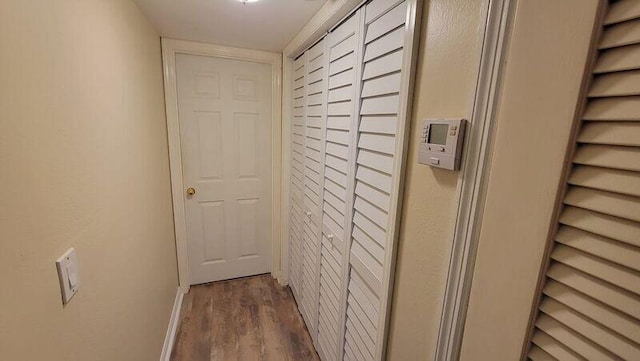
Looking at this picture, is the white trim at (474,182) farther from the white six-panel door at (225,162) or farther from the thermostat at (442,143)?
the white six-panel door at (225,162)

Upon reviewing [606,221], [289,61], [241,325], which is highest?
[289,61]

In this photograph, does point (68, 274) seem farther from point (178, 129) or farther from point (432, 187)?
point (178, 129)

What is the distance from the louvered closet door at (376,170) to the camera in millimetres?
873

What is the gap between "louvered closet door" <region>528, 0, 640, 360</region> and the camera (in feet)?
1.16

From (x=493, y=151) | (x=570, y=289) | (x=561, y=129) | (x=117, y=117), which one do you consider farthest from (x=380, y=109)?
(x=117, y=117)

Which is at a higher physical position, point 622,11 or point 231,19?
point 231,19

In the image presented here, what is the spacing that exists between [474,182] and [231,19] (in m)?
1.56

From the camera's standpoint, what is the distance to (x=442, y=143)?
661mm

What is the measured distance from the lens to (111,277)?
1000mm

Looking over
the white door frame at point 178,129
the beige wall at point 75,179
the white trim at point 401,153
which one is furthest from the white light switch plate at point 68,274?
the white door frame at point 178,129

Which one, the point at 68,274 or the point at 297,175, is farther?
the point at 297,175

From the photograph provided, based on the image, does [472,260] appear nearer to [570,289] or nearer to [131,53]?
[570,289]

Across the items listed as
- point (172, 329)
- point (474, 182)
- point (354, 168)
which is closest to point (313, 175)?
point (354, 168)

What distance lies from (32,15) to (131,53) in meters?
0.78
